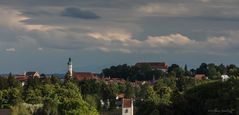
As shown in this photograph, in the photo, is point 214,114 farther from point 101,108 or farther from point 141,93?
point 141,93

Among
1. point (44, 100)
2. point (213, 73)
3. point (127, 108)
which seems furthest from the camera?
point (213, 73)

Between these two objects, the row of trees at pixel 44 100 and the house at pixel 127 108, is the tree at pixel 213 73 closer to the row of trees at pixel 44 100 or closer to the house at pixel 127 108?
the row of trees at pixel 44 100

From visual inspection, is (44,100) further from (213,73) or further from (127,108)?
(213,73)

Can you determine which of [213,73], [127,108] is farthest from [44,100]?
[213,73]

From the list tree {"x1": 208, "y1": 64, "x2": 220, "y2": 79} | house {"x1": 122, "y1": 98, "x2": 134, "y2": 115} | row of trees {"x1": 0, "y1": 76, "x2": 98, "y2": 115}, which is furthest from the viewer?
tree {"x1": 208, "y1": 64, "x2": 220, "y2": 79}

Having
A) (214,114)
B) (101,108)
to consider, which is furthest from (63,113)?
(101,108)

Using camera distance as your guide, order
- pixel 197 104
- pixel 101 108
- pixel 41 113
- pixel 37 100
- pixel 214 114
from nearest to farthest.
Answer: pixel 214 114 < pixel 197 104 < pixel 41 113 < pixel 37 100 < pixel 101 108

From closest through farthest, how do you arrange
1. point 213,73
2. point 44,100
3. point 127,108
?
point 44,100, point 127,108, point 213,73

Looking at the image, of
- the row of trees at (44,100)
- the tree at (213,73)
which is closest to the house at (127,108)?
the row of trees at (44,100)

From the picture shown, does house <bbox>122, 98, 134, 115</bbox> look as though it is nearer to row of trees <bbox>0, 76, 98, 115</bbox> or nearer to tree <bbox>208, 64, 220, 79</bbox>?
row of trees <bbox>0, 76, 98, 115</bbox>

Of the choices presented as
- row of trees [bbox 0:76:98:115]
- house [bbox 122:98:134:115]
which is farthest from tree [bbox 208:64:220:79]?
house [bbox 122:98:134:115]

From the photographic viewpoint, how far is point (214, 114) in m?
61.6

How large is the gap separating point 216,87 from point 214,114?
24.1 feet

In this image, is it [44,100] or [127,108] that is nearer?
[44,100]
